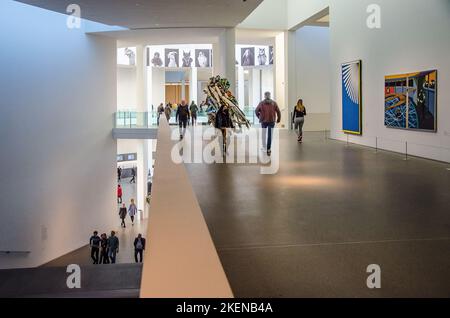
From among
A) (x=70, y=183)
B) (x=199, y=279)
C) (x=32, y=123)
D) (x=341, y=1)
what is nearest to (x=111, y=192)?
(x=70, y=183)

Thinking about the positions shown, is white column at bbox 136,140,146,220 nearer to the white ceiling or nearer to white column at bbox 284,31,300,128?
white column at bbox 284,31,300,128

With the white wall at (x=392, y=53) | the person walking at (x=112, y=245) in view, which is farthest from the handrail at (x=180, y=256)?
the person walking at (x=112, y=245)

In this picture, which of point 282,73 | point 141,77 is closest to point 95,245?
point 282,73

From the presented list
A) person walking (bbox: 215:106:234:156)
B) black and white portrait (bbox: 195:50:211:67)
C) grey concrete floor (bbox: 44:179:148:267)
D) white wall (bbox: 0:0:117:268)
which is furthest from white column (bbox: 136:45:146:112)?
person walking (bbox: 215:106:234:156)

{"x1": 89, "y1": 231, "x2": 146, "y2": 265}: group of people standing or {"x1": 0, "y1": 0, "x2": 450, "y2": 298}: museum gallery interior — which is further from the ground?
{"x1": 0, "y1": 0, "x2": 450, "y2": 298}: museum gallery interior

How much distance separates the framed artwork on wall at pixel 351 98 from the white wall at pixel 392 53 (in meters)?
0.28

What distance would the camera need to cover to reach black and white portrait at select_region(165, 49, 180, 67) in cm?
4450

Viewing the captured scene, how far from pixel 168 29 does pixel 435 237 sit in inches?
868

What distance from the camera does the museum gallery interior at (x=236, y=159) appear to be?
12.7 feet

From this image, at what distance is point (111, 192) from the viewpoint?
1153 inches

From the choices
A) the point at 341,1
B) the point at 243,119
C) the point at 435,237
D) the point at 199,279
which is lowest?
the point at 435,237

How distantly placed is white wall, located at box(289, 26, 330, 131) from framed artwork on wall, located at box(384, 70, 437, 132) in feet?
41.3

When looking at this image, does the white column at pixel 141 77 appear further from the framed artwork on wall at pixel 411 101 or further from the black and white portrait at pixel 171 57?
the framed artwork on wall at pixel 411 101

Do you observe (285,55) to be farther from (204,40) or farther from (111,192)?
(111,192)
